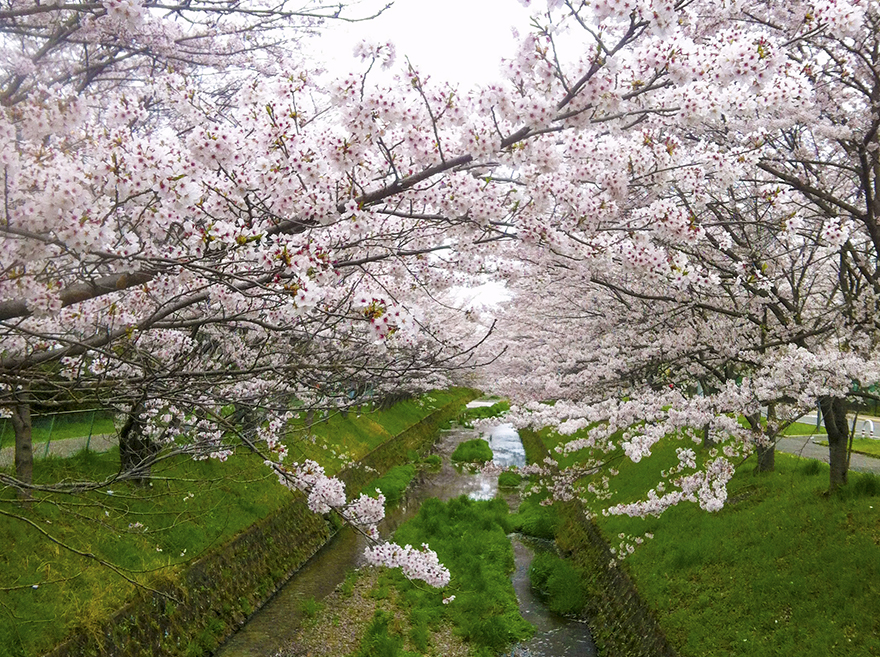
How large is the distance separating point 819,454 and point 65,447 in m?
19.4

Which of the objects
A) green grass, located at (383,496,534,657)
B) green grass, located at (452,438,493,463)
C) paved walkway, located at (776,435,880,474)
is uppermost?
paved walkway, located at (776,435,880,474)

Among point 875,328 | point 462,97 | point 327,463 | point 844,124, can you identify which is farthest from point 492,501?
point 462,97

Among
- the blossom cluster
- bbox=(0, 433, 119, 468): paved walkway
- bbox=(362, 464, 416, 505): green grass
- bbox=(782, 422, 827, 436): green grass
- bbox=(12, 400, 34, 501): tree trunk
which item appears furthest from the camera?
bbox=(782, 422, 827, 436): green grass

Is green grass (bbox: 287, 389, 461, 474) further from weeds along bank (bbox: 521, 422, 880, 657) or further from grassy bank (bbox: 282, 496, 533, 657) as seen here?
weeds along bank (bbox: 521, 422, 880, 657)

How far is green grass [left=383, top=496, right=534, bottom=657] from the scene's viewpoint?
1132cm

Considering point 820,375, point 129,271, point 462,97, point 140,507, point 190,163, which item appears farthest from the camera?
point 140,507

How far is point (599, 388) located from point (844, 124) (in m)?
6.81

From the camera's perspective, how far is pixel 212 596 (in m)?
11.0

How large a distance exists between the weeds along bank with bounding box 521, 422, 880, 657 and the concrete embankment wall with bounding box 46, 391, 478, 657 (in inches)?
262

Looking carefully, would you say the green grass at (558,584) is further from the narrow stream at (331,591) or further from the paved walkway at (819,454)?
the paved walkway at (819,454)

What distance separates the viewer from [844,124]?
7426 millimetres

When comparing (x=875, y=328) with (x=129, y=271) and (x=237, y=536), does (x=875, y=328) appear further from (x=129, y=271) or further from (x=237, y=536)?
(x=237, y=536)

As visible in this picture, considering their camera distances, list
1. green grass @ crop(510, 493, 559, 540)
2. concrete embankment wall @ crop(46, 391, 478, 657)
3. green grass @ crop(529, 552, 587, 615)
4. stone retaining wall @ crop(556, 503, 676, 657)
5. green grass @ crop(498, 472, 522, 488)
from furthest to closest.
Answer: green grass @ crop(498, 472, 522, 488), green grass @ crop(510, 493, 559, 540), green grass @ crop(529, 552, 587, 615), stone retaining wall @ crop(556, 503, 676, 657), concrete embankment wall @ crop(46, 391, 478, 657)

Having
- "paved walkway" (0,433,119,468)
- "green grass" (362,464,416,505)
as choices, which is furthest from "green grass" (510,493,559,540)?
"paved walkway" (0,433,119,468)
